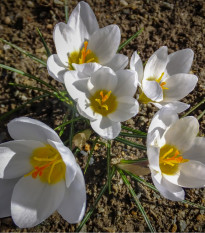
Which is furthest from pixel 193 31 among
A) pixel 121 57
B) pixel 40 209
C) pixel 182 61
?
pixel 40 209

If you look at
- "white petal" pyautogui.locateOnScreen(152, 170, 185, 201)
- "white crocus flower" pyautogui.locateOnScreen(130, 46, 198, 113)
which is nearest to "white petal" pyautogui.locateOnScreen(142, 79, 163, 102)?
"white crocus flower" pyautogui.locateOnScreen(130, 46, 198, 113)

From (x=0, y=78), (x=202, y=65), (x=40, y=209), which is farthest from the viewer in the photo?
(x=202, y=65)

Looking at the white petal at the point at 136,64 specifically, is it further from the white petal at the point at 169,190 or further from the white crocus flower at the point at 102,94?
the white petal at the point at 169,190

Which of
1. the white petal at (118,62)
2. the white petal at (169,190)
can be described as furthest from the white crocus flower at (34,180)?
the white petal at (118,62)

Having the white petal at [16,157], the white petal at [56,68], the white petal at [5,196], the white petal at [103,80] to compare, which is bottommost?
the white petal at [5,196]

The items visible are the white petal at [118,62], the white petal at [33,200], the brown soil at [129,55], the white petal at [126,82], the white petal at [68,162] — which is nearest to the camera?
the white petal at [68,162]

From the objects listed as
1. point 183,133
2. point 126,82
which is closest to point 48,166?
point 126,82

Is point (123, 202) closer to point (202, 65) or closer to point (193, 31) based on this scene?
point (202, 65)
